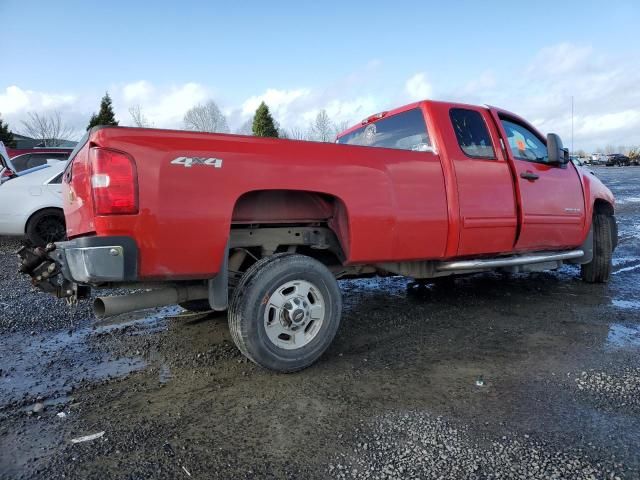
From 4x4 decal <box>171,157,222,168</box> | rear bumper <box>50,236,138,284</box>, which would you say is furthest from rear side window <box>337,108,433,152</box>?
rear bumper <box>50,236,138,284</box>

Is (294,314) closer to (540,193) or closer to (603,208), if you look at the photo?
(540,193)

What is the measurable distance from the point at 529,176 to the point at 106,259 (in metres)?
3.81

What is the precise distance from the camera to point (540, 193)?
4527 mm

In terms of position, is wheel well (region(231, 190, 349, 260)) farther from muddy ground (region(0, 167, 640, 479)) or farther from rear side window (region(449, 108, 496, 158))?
rear side window (region(449, 108, 496, 158))

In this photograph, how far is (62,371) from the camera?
3.22 meters

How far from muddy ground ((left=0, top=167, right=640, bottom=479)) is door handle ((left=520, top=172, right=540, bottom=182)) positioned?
133 centimetres

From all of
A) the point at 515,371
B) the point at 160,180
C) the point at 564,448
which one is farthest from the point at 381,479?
the point at 160,180

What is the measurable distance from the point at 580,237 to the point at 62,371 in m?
5.25

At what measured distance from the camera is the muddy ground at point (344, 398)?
212 centimetres

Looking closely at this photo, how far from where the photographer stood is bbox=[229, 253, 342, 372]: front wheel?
9.59ft

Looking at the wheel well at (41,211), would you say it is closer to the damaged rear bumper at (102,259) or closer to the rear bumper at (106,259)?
the damaged rear bumper at (102,259)

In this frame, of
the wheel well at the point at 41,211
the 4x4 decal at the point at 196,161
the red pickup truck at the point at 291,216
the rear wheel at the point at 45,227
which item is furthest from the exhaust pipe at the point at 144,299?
the wheel well at the point at 41,211

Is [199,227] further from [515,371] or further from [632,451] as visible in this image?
[632,451]

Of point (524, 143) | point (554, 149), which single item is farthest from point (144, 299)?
point (554, 149)
